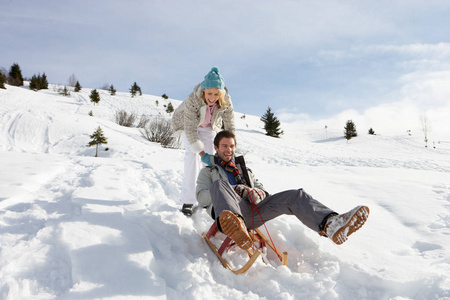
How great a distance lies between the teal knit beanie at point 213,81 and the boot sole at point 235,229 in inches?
59.8

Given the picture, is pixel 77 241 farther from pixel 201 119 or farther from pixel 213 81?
pixel 213 81

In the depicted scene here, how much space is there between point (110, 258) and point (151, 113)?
83.3 feet

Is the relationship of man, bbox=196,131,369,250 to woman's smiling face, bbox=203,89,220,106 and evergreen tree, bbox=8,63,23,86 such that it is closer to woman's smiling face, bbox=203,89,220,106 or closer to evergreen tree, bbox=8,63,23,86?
woman's smiling face, bbox=203,89,220,106

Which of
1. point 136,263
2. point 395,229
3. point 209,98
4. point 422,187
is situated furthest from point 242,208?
point 422,187

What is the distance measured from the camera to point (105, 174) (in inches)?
149

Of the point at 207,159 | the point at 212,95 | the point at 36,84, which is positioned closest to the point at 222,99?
the point at 212,95

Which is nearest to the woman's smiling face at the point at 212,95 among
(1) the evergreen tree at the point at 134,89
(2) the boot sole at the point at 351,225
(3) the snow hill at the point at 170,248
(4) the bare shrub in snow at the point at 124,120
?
(3) the snow hill at the point at 170,248

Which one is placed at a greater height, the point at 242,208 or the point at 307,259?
the point at 242,208

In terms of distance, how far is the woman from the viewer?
2.71 m

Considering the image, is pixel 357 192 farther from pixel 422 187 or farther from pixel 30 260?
pixel 30 260

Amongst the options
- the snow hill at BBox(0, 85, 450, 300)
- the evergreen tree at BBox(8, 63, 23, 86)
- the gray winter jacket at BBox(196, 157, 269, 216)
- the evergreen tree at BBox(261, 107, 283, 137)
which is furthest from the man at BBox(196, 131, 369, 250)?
the evergreen tree at BBox(8, 63, 23, 86)

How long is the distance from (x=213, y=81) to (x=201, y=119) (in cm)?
45

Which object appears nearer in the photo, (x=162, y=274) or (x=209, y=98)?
(x=162, y=274)

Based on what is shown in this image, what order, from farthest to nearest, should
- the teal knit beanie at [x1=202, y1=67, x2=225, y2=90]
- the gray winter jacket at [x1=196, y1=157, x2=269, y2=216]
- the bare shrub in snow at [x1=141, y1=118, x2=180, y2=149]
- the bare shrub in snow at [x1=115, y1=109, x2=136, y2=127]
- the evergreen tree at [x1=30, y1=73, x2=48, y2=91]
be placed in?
the evergreen tree at [x1=30, y1=73, x2=48, y2=91]
the bare shrub in snow at [x1=115, y1=109, x2=136, y2=127]
the bare shrub in snow at [x1=141, y1=118, x2=180, y2=149]
the teal knit beanie at [x1=202, y1=67, x2=225, y2=90]
the gray winter jacket at [x1=196, y1=157, x2=269, y2=216]
